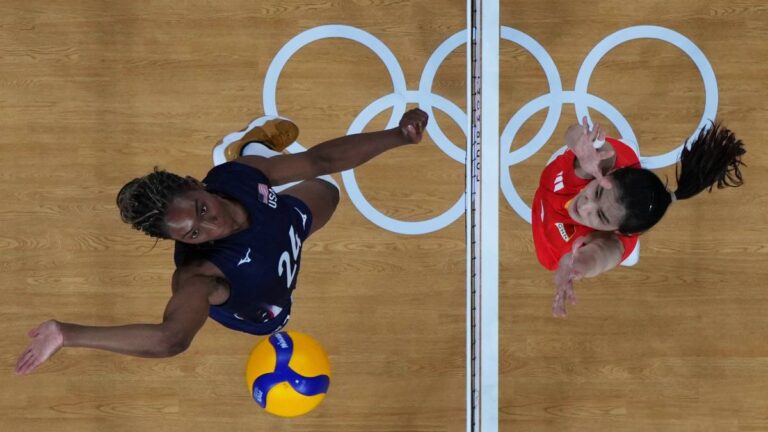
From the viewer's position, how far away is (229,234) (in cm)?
283

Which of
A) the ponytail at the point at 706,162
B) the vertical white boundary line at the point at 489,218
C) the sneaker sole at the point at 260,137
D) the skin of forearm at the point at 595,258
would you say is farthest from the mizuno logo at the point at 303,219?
the ponytail at the point at 706,162

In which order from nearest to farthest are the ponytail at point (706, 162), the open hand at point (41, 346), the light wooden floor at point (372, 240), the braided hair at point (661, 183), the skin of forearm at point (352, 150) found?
the open hand at point (41, 346), the braided hair at point (661, 183), the ponytail at point (706, 162), the skin of forearm at point (352, 150), the light wooden floor at point (372, 240)

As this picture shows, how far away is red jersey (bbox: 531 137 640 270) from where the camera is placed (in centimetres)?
323

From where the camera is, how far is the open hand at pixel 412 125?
10.5ft

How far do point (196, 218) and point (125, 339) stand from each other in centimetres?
52

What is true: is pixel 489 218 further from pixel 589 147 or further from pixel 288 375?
pixel 288 375

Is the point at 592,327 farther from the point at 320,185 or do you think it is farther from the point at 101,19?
the point at 101,19

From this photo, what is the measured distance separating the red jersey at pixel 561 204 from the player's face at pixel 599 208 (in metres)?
0.21

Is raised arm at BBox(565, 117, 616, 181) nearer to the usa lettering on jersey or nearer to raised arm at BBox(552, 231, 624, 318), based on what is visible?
raised arm at BBox(552, 231, 624, 318)

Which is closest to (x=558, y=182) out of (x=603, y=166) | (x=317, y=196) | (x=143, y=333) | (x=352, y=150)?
(x=603, y=166)

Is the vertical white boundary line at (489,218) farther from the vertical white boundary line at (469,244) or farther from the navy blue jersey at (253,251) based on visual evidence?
the navy blue jersey at (253,251)

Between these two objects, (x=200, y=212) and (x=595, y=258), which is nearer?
(x=200, y=212)

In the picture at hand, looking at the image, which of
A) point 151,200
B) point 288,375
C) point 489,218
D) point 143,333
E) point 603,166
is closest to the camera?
point 143,333

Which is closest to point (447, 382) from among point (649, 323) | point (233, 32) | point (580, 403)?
point (580, 403)
